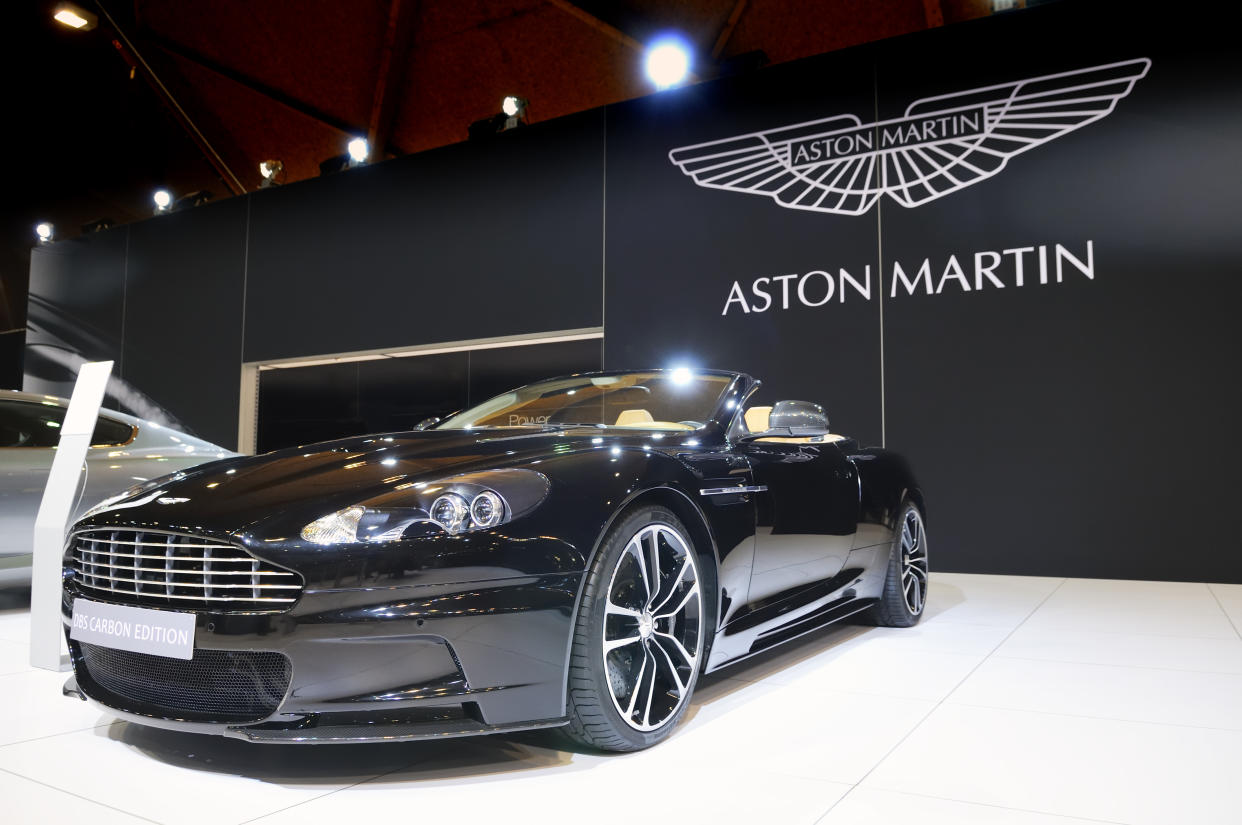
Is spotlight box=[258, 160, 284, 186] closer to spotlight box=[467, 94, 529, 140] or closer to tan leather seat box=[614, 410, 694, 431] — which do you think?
spotlight box=[467, 94, 529, 140]

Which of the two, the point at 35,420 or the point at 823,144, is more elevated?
the point at 823,144

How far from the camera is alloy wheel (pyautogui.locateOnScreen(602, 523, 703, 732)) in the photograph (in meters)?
2.10

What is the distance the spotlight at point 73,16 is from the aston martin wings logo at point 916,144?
24.2 feet

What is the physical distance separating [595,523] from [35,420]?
12.0 ft

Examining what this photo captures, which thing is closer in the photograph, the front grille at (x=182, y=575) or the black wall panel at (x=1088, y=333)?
the front grille at (x=182, y=575)

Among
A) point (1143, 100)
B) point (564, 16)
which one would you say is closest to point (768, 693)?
point (1143, 100)

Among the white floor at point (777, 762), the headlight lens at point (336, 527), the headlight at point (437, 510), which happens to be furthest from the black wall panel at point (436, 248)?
the headlight lens at point (336, 527)

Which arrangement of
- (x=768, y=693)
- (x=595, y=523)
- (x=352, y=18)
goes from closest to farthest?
(x=595, y=523)
(x=768, y=693)
(x=352, y=18)

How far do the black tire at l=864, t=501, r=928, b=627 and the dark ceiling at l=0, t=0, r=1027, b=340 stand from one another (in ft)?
14.3

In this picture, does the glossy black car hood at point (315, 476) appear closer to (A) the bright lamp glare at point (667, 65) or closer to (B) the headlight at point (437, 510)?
(B) the headlight at point (437, 510)

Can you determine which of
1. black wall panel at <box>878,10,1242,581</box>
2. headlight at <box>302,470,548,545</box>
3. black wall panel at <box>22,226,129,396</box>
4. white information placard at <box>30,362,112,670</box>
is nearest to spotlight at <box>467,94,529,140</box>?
black wall panel at <box>878,10,1242,581</box>

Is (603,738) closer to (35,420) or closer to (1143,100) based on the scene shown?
(35,420)

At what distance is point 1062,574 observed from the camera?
5484 mm

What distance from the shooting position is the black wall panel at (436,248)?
7.53 meters
